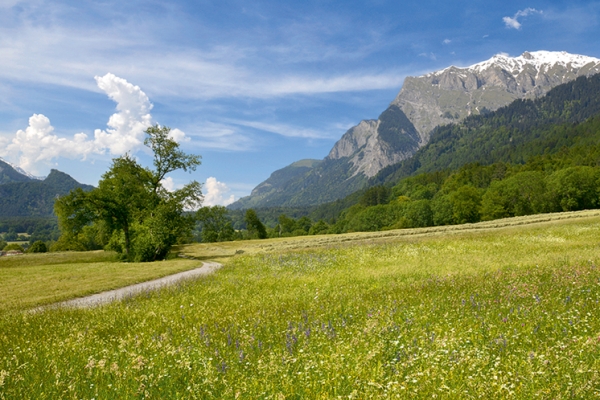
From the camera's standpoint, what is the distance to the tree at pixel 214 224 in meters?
70.4

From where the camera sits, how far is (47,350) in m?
7.66

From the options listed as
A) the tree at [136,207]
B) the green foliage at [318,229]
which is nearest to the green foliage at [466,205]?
the green foliage at [318,229]

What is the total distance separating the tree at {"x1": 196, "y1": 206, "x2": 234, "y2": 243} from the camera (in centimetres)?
7038

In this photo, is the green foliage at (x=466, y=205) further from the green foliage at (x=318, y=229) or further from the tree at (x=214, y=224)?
the tree at (x=214, y=224)

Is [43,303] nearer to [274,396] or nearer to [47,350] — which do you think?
[47,350]

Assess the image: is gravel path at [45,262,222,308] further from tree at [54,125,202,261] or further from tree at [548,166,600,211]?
tree at [548,166,600,211]

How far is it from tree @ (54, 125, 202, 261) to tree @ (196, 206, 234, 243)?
510 inches

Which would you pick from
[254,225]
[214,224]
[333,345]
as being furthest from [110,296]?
[254,225]

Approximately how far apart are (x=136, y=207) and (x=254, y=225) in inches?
3239

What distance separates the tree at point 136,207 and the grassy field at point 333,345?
122ft

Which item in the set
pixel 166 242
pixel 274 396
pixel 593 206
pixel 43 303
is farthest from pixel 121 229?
pixel 593 206

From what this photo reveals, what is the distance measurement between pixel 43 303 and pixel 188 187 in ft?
129

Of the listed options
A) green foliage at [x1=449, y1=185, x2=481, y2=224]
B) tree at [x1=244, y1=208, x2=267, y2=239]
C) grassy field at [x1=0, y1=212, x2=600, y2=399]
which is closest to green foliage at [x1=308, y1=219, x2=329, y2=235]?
tree at [x1=244, y1=208, x2=267, y2=239]

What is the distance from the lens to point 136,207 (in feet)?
170
